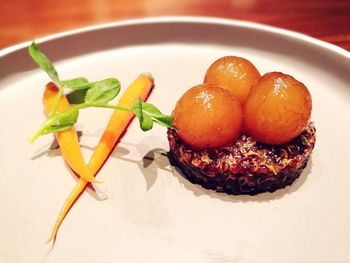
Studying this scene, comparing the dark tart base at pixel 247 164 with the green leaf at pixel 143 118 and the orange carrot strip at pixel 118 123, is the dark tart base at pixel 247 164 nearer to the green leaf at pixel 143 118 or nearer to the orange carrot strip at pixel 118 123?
the green leaf at pixel 143 118

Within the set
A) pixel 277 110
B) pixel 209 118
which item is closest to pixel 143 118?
pixel 209 118

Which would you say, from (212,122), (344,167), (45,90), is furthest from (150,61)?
(344,167)

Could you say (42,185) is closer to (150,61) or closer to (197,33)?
(150,61)

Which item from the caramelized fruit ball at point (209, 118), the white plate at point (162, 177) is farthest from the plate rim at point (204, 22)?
the caramelized fruit ball at point (209, 118)

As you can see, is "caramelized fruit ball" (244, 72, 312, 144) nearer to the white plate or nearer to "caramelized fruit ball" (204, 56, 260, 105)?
"caramelized fruit ball" (204, 56, 260, 105)

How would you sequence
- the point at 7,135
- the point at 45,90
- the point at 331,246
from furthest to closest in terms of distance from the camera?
the point at 45,90
the point at 7,135
the point at 331,246

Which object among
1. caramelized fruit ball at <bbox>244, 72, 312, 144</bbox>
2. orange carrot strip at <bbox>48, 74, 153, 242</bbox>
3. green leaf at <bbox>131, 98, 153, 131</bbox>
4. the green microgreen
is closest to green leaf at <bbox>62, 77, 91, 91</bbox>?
the green microgreen
